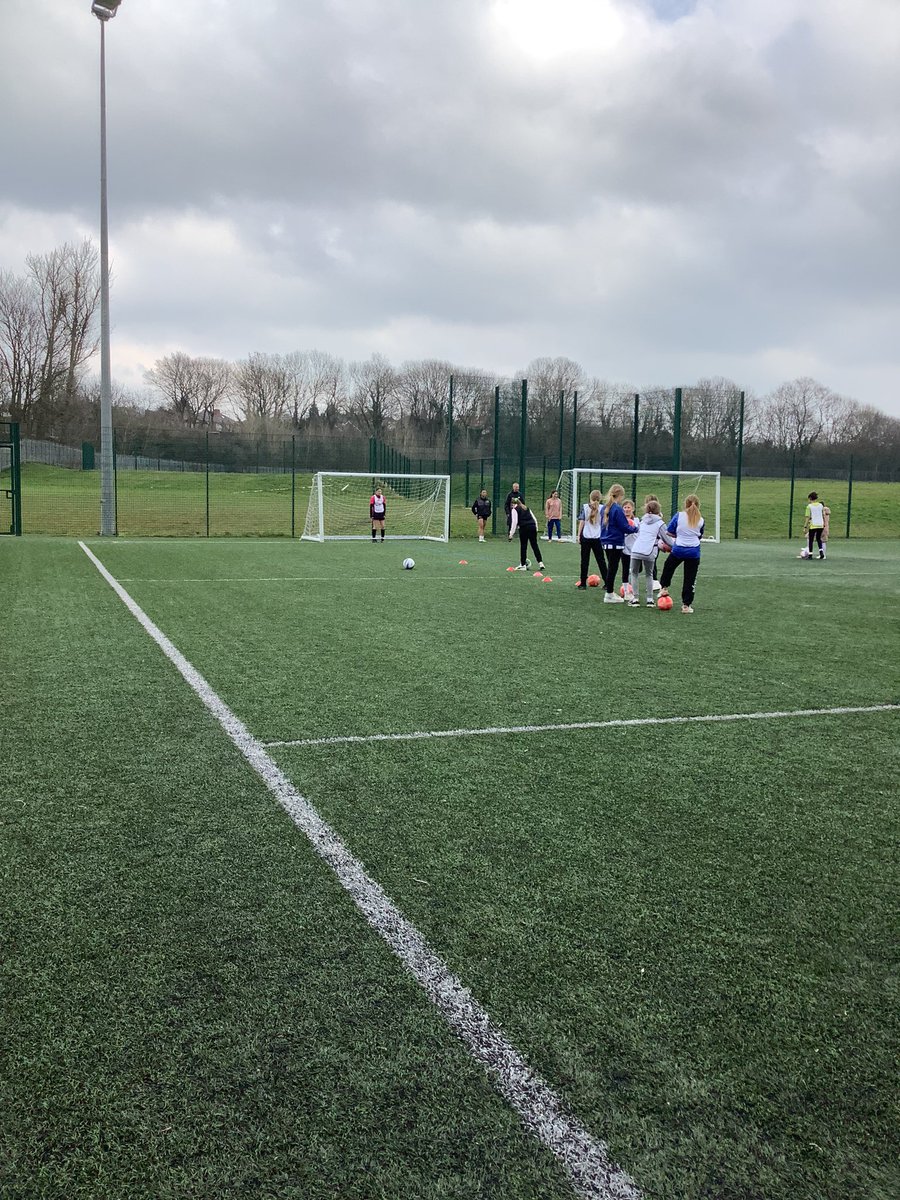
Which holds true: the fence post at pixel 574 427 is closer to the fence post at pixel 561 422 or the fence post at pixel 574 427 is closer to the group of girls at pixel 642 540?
the fence post at pixel 561 422

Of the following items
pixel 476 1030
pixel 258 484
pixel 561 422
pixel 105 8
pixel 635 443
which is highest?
pixel 105 8

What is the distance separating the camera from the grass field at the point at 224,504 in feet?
103

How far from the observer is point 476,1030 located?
2631mm

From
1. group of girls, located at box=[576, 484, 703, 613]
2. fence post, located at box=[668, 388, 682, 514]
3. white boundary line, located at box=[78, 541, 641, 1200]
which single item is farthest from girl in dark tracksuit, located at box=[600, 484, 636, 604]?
fence post, located at box=[668, 388, 682, 514]

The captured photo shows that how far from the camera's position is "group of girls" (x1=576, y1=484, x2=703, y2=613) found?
1187 centimetres

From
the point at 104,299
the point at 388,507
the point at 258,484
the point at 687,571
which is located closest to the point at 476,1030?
the point at 687,571

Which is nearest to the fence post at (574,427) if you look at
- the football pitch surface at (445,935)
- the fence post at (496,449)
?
the fence post at (496,449)

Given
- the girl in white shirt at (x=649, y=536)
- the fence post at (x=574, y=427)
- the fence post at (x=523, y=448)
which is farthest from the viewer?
the fence post at (x=574, y=427)

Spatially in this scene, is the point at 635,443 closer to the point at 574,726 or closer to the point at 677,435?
the point at 677,435

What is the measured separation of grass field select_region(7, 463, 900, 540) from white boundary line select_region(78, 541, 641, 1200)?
82.9ft

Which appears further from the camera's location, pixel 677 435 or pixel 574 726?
pixel 677 435

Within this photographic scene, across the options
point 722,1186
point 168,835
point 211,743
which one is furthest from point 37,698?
point 722,1186

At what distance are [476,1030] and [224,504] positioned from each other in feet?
115

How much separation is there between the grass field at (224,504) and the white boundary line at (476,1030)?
25.3 m
